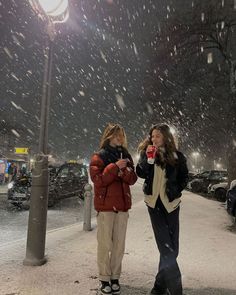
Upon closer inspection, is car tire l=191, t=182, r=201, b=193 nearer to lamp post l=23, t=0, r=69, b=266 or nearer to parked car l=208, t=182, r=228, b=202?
parked car l=208, t=182, r=228, b=202

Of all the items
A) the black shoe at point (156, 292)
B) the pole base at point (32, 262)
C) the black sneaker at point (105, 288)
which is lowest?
the black shoe at point (156, 292)

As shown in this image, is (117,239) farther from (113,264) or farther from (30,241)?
(30,241)

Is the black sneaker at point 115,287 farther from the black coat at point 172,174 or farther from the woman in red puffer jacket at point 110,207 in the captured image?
the black coat at point 172,174

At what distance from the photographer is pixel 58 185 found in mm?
14211

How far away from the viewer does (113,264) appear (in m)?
4.11

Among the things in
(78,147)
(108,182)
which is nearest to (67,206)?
(108,182)

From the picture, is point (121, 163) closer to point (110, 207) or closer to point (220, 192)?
point (110, 207)

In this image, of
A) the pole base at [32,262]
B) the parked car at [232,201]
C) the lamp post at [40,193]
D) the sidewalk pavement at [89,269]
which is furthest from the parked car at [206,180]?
the pole base at [32,262]

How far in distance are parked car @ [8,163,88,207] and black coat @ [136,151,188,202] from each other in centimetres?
954

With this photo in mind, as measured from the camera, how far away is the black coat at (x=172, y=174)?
157 inches

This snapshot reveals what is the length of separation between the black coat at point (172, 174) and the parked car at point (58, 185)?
9.54 m

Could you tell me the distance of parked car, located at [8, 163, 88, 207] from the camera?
1295cm

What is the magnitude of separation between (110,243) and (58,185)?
10.3m

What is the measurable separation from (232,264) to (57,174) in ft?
34.1
